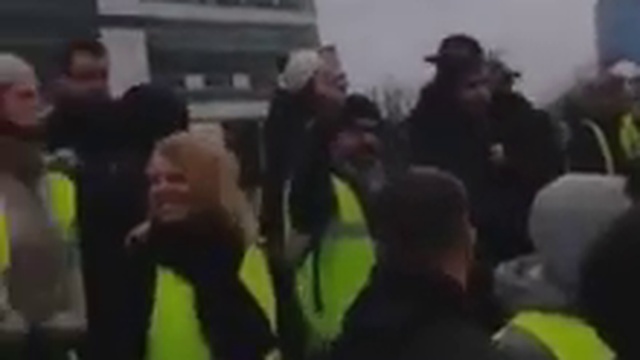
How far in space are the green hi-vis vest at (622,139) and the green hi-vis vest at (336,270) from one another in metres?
0.96

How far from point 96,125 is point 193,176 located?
0.97 m

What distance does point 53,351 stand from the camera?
4.07 m

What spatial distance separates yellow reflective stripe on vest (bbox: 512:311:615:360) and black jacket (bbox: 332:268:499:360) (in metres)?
0.10

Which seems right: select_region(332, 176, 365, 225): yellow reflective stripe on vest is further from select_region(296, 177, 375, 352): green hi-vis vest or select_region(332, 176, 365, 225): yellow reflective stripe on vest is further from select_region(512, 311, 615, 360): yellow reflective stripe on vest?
select_region(512, 311, 615, 360): yellow reflective stripe on vest

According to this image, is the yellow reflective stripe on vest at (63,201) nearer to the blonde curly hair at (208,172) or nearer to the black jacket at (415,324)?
the blonde curly hair at (208,172)

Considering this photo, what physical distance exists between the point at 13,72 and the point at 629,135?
258cm

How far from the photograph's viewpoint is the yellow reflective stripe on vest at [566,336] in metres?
2.76

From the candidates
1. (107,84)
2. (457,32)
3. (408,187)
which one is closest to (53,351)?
(107,84)

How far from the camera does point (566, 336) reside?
2834mm

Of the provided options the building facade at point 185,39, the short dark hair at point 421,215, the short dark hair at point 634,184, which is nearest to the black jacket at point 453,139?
the building facade at point 185,39

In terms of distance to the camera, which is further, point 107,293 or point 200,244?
point 107,293

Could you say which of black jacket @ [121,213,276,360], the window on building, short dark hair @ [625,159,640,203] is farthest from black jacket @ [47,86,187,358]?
the window on building

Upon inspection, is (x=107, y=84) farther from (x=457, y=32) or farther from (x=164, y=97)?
(x=457, y=32)

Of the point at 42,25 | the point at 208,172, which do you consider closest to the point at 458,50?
the point at 208,172
